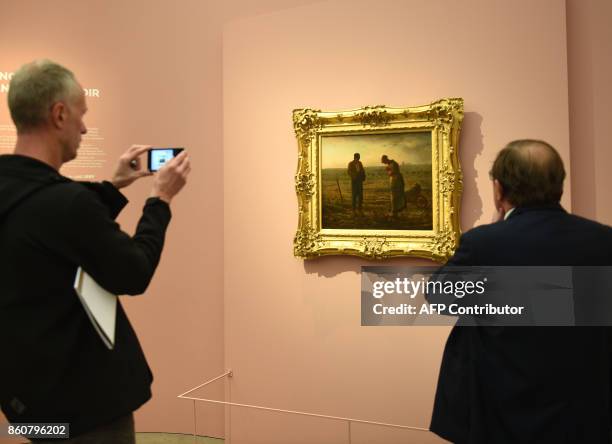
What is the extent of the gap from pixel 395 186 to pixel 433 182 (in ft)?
0.96

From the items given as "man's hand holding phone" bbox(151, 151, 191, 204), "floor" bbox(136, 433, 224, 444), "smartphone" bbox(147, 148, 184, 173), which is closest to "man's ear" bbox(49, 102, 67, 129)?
"man's hand holding phone" bbox(151, 151, 191, 204)

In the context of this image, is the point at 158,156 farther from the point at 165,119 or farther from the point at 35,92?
the point at 165,119

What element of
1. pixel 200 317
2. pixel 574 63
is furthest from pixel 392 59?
pixel 200 317

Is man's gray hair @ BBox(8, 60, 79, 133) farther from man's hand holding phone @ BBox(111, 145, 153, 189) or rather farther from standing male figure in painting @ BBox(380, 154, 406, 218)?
standing male figure in painting @ BBox(380, 154, 406, 218)

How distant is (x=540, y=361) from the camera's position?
2.12 meters

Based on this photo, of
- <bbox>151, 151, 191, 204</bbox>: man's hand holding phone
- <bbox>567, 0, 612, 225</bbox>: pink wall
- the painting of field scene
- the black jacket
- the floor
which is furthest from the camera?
the floor

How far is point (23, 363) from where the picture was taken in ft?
5.72

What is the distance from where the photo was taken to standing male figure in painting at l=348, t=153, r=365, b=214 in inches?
172

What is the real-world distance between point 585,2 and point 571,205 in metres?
1.48

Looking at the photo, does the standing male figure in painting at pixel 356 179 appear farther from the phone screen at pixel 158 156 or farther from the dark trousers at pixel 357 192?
the phone screen at pixel 158 156

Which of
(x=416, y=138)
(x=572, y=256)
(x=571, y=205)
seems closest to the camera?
(x=572, y=256)

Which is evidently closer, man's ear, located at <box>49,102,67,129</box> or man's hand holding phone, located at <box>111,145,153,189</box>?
man's ear, located at <box>49,102,67,129</box>

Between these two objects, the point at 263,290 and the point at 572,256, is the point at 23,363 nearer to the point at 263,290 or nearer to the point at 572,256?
the point at 572,256

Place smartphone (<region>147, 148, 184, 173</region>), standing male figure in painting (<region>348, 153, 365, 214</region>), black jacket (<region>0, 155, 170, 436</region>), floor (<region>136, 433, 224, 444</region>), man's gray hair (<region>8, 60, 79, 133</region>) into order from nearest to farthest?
1. black jacket (<region>0, 155, 170, 436</region>)
2. man's gray hair (<region>8, 60, 79, 133</region>)
3. smartphone (<region>147, 148, 184, 173</region>)
4. standing male figure in painting (<region>348, 153, 365, 214</region>)
5. floor (<region>136, 433, 224, 444</region>)
